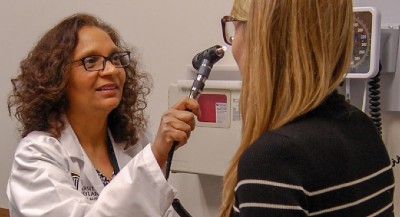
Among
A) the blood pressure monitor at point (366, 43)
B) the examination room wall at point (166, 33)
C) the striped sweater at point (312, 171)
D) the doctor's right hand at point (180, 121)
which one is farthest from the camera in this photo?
the examination room wall at point (166, 33)

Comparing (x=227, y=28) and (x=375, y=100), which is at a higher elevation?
(x=227, y=28)

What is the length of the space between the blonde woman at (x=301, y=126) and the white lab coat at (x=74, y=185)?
38 cm

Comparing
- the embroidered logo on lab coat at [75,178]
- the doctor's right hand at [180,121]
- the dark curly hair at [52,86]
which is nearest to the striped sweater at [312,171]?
the doctor's right hand at [180,121]

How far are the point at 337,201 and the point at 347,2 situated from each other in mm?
295

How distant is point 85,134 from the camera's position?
138 cm

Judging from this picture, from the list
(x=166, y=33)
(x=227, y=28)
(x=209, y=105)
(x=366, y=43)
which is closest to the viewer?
(x=227, y=28)

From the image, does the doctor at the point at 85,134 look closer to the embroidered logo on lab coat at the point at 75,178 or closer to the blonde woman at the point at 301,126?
the embroidered logo on lab coat at the point at 75,178

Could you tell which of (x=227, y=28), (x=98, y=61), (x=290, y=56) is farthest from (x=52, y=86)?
(x=290, y=56)

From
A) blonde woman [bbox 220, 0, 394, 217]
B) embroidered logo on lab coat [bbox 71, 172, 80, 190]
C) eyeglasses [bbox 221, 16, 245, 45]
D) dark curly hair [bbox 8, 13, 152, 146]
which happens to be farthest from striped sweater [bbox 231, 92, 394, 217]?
dark curly hair [bbox 8, 13, 152, 146]

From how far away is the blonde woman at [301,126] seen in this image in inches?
23.8

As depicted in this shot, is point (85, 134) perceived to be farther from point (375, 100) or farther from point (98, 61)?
point (375, 100)

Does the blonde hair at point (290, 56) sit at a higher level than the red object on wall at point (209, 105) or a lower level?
higher

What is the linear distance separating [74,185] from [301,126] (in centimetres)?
78

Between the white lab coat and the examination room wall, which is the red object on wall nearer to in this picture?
the examination room wall
